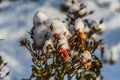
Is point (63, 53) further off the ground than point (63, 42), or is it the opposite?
point (63, 42)

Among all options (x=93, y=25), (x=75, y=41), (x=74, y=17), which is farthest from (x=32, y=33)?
(x=93, y=25)

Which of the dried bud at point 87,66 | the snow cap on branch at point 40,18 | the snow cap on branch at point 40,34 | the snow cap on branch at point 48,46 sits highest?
the snow cap on branch at point 40,18

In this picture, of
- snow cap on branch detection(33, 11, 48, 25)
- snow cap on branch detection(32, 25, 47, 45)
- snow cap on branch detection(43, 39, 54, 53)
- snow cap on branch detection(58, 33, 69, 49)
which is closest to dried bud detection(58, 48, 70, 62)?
snow cap on branch detection(58, 33, 69, 49)

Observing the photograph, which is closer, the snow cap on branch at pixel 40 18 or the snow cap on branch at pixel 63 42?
the snow cap on branch at pixel 63 42

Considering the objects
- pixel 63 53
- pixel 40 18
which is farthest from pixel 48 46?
pixel 40 18

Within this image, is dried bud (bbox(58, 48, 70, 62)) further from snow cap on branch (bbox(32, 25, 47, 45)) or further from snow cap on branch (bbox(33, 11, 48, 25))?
snow cap on branch (bbox(33, 11, 48, 25))

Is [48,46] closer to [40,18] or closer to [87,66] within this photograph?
[40,18]

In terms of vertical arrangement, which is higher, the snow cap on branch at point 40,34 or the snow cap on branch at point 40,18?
the snow cap on branch at point 40,18

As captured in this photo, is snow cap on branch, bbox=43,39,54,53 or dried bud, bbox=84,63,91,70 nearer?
snow cap on branch, bbox=43,39,54,53

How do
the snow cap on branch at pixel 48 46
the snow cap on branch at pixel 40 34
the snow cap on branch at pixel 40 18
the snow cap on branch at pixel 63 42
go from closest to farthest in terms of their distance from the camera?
the snow cap on branch at pixel 48 46 → the snow cap on branch at pixel 63 42 → the snow cap on branch at pixel 40 34 → the snow cap on branch at pixel 40 18

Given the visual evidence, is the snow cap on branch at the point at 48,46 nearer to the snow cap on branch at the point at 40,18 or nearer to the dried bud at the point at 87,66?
the snow cap on branch at the point at 40,18

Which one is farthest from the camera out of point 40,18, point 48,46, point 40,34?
Answer: point 40,18

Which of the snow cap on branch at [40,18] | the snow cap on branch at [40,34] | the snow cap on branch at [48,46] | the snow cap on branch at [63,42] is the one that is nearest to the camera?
the snow cap on branch at [48,46]

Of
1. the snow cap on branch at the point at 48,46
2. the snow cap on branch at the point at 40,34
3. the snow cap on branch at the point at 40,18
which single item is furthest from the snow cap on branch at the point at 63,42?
the snow cap on branch at the point at 40,18
